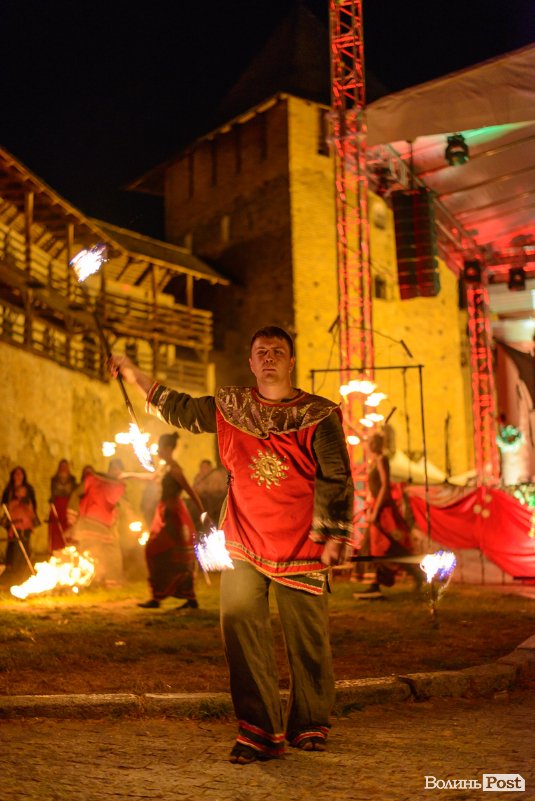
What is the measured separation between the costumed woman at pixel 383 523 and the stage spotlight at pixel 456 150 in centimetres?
716

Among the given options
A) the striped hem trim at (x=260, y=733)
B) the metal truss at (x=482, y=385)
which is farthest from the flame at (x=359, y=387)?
the striped hem trim at (x=260, y=733)

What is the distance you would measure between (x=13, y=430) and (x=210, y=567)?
15.1 metres

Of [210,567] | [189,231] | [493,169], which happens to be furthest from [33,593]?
[189,231]

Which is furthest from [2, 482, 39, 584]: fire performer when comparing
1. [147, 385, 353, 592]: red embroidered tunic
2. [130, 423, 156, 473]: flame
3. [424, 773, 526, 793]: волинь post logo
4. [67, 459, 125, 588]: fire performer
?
[424, 773, 526, 793]: волинь post logo

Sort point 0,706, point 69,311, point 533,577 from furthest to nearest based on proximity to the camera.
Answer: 1. point 69,311
2. point 533,577
3. point 0,706

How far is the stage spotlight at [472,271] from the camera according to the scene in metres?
21.6

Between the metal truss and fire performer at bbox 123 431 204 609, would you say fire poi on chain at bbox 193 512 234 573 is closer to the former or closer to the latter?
fire performer at bbox 123 431 204 609

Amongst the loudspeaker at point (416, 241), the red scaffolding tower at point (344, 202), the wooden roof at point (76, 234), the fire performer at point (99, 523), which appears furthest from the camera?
the wooden roof at point (76, 234)

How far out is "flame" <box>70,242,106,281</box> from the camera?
184 inches

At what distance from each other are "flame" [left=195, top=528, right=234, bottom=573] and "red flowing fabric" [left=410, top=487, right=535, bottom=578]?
9.72m

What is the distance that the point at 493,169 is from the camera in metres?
17.5

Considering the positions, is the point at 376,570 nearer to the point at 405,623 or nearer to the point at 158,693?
the point at 405,623

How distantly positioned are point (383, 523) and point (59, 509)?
529cm

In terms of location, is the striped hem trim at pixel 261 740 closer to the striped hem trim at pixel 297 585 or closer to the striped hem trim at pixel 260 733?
the striped hem trim at pixel 260 733
